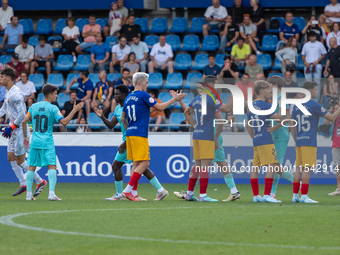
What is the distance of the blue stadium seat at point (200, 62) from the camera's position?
730 inches

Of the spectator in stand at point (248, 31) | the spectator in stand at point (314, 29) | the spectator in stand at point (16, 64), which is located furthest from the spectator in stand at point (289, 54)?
the spectator in stand at point (16, 64)

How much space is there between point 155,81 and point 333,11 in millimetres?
6506

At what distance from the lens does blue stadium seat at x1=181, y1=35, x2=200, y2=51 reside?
19.1 metres

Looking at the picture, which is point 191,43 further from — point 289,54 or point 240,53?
point 289,54

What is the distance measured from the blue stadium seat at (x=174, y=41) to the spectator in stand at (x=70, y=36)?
3.41 meters

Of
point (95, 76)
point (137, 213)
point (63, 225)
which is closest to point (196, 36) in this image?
point (95, 76)

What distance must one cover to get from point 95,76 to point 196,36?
3.89m

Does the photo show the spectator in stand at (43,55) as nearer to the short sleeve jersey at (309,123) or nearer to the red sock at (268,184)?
the red sock at (268,184)

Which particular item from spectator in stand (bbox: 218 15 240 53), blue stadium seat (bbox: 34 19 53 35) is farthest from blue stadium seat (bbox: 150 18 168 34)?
blue stadium seat (bbox: 34 19 53 35)

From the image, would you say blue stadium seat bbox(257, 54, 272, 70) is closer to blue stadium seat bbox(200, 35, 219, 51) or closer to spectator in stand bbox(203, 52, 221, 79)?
blue stadium seat bbox(200, 35, 219, 51)

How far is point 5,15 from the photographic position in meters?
20.7

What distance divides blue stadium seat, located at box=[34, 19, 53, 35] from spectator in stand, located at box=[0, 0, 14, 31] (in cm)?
112

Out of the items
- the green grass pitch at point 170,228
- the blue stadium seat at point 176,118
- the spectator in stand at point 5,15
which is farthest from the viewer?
the spectator in stand at point 5,15

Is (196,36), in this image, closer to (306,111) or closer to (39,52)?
(39,52)
